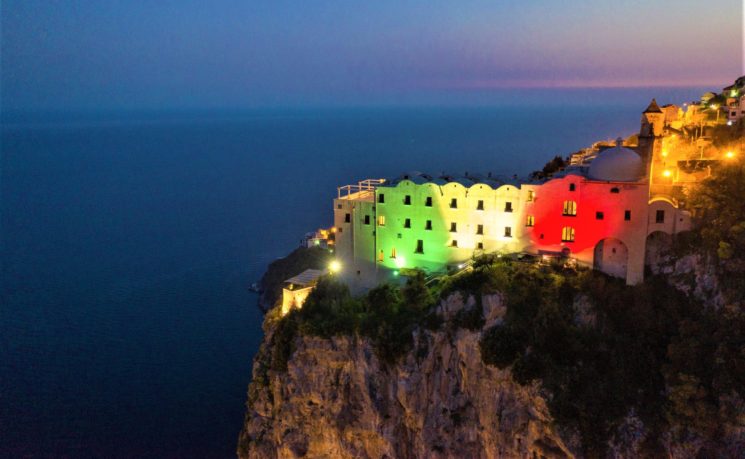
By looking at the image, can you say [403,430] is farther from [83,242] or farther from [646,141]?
[83,242]

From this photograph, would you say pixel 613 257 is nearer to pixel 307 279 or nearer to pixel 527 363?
pixel 527 363

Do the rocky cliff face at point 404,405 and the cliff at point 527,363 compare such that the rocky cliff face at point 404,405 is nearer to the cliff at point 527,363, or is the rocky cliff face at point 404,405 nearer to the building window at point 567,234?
the cliff at point 527,363

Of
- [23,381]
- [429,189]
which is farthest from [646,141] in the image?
[23,381]

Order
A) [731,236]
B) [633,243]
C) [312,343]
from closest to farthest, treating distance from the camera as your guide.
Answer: [731,236] → [633,243] → [312,343]

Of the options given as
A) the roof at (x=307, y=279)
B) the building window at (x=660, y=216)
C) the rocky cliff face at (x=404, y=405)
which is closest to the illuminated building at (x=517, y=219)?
the building window at (x=660, y=216)

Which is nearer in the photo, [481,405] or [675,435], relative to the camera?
[675,435]

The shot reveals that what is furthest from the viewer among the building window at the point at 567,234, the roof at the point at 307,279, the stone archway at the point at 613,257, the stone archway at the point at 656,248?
the roof at the point at 307,279

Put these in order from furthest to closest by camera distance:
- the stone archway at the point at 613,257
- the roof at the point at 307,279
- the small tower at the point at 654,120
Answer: the small tower at the point at 654,120
the roof at the point at 307,279
the stone archway at the point at 613,257

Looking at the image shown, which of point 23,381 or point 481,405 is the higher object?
point 481,405
